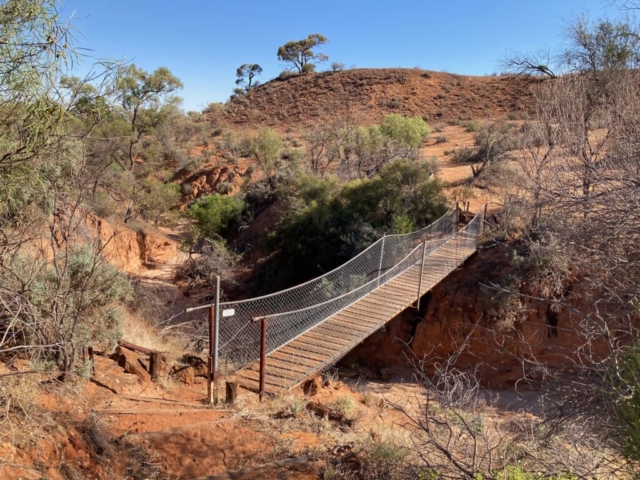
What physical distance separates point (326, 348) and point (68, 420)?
3.32m

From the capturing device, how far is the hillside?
1417 inches

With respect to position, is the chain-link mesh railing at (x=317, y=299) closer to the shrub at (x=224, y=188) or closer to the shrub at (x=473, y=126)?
the shrub at (x=224, y=188)

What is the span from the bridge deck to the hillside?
26292 mm

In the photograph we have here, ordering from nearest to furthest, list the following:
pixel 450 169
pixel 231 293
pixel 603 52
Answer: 1. pixel 603 52
2. pixel 231 293
3. pixel 450 169

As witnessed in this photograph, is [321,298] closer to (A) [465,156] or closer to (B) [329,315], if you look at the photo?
(B) [329,315]

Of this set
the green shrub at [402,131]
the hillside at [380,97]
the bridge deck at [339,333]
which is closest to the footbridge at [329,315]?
the bridge deck at [339,333]

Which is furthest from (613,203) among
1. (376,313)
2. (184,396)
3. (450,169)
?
(450,169)

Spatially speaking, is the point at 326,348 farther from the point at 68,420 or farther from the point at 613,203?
the point at 613,203

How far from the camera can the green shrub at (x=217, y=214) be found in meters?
18.5

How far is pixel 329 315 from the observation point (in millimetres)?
7559

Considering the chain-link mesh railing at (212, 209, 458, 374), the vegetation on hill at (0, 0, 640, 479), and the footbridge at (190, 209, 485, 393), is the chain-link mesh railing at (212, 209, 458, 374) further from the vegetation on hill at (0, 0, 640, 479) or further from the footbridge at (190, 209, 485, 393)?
the vegetation on hill at (0, 0, 640, 479)

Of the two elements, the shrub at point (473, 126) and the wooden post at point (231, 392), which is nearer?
the wooden post at point (231, 392)

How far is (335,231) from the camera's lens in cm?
1328

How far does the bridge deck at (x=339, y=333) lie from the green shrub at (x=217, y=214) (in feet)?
34.2
